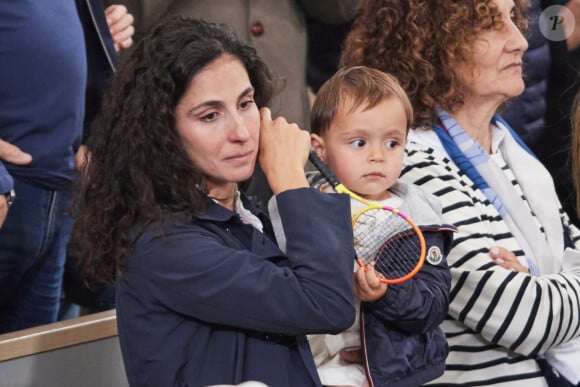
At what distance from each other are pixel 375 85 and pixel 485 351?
0.60 metres

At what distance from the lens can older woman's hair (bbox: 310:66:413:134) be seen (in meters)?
1.84

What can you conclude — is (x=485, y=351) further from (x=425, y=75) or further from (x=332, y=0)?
(x=332, y=0)

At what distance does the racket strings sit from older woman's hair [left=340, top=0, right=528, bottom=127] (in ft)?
1.68

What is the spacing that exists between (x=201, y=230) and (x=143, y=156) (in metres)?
0.15

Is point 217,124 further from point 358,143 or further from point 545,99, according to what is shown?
point 545,99

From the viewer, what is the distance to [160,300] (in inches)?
60.7

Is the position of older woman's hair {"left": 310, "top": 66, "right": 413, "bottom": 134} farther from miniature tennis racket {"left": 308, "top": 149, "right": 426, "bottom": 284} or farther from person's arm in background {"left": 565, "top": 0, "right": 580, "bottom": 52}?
person's arm in background {"left": 565, "top": 0, "right": 580, "bottom": 52}

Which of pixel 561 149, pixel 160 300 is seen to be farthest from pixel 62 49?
pixel 561 149

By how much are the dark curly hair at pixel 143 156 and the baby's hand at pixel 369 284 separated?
0.29 meters

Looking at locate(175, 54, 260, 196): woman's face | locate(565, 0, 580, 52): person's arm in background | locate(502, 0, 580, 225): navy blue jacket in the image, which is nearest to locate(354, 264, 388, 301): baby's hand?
locate(175, 54, 260, 196): woman's face

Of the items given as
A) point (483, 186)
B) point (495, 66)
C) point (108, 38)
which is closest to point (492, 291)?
point (483, 186)

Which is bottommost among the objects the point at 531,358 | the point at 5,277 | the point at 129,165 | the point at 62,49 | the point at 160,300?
A: the point at 531,358

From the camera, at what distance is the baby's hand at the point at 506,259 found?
2.06 meters

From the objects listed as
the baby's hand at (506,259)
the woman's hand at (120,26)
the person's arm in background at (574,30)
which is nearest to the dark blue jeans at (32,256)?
the woman's hand at (120,26)
